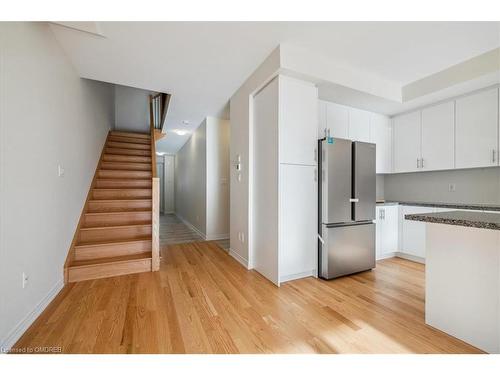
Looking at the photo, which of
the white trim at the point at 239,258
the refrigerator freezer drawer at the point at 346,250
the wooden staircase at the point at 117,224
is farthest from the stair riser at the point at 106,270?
the refrigerator freezer drawer at the point at 346,250

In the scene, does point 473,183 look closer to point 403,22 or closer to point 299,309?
point 403,22

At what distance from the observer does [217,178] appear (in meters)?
4.39

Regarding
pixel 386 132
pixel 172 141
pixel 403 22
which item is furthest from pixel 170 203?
pixel 403 22

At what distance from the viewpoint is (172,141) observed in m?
6.34

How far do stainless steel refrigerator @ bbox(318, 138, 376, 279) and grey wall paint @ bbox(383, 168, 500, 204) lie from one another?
1387 mm

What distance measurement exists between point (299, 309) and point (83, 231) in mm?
2888

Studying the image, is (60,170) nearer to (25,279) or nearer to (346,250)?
(25,279)

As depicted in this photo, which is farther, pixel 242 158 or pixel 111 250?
pixel 242 158

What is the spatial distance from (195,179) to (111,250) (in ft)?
9.14

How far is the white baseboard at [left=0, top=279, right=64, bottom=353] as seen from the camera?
1.34 m

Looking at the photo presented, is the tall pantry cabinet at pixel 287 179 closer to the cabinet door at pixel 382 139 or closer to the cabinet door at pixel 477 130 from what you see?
the cabinet door at pixel 382 139

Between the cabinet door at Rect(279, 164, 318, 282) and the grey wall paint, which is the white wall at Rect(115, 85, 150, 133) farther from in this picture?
the grey wall paint

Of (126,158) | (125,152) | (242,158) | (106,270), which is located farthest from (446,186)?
(125,152)

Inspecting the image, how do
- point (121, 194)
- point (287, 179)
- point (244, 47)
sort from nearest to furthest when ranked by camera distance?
point (244, 47) < point (287, 179) < point (121, 194)
